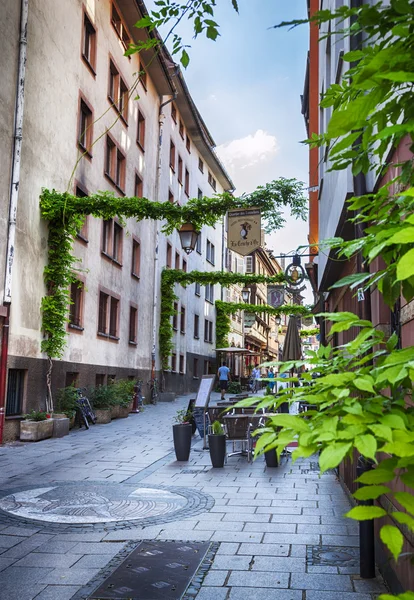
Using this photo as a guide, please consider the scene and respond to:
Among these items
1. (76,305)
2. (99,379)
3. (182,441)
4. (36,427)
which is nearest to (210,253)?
(99,379)

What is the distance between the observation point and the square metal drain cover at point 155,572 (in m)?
4.47

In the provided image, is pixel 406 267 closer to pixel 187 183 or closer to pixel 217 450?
pixel 217 450

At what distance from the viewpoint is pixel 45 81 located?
15.7 metres

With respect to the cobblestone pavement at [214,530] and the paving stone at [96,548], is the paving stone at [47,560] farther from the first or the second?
the paving stone at [96,548]

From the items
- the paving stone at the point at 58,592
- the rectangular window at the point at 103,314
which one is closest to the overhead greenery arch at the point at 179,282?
the rectangular window at the point at 103,314

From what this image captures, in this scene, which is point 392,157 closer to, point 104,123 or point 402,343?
point 402,343

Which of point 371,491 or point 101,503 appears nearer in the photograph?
point 371,491

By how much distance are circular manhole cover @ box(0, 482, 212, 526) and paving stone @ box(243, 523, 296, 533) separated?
2.84ft

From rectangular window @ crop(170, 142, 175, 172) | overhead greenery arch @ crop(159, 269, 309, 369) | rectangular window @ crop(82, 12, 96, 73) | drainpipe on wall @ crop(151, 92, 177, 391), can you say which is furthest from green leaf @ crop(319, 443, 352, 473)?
rectangular window @ crop(170, 142, 175, 172)

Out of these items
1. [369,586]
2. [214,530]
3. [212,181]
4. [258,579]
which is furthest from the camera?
[212,181]

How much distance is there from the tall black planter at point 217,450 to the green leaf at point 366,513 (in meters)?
8.65

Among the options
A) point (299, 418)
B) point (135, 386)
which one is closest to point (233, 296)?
point (135, 386)

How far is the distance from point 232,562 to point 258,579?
48 centimetres

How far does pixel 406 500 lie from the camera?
1565mm
